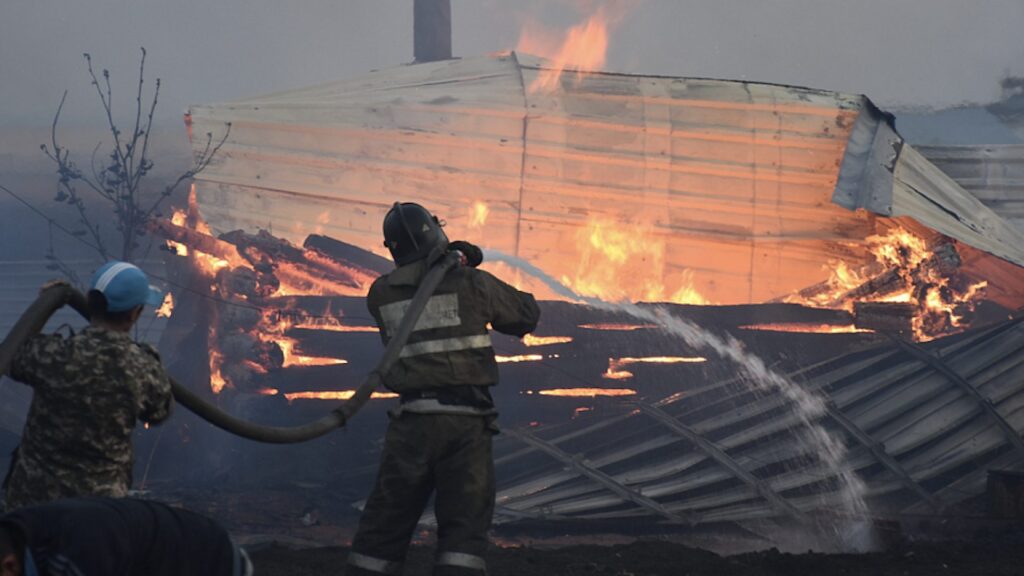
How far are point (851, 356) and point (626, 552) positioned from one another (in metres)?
4.59

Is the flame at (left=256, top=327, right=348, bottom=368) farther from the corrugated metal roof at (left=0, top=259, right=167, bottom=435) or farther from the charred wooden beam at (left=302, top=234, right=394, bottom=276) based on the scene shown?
the corrugated metal roof at (left=0, top=259, right=167, bottom=435)

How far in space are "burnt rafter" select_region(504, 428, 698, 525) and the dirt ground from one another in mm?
1970

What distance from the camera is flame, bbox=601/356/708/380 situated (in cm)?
1133

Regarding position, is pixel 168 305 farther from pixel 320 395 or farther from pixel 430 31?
pixel 430 31

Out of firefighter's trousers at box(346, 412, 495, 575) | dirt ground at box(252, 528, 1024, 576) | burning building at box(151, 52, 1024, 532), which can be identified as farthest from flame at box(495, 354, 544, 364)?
firefighter's trousers at box(346, 412, 495, 575)

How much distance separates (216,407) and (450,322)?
4.12ft

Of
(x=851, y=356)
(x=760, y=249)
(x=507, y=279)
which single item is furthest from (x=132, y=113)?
(x=851, y=356)

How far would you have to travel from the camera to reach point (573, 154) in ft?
41.8

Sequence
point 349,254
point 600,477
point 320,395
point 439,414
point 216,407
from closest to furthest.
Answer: point 216,407
point 439,414
point 600,477
point 320,395
point 349,254

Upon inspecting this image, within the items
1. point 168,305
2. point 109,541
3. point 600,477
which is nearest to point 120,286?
point 109,541

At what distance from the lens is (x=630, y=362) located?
1147cm

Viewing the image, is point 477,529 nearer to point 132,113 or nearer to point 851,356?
point 851,356

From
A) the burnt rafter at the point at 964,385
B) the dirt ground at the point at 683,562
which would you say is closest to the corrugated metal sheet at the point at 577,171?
the burnt rafter at the point at 964,385

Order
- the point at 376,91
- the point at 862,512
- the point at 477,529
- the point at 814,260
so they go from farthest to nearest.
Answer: the point at 376,91 → the point at 814,260 → the point at 862,512 → the point at 477,529
